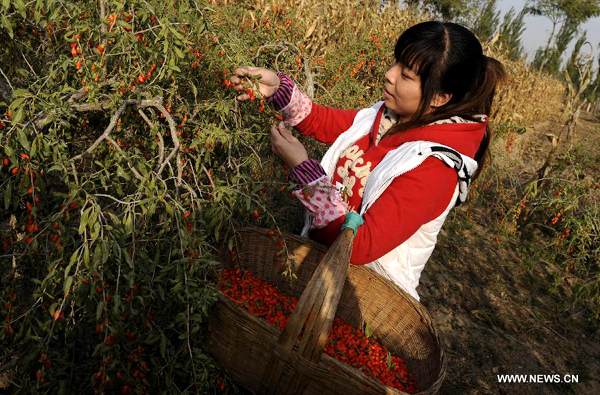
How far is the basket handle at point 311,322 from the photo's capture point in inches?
50.7

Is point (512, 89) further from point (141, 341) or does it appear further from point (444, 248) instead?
point (141, 341)

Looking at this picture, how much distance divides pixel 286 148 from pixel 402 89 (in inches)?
21.0

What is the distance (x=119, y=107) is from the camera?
1515 millimetres

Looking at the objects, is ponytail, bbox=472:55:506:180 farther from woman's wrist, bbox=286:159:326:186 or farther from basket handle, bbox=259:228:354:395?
basket handle, bbox=259:228:354:395

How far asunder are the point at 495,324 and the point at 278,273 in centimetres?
204

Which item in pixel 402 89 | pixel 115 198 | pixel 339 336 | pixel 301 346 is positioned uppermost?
pixel 402 89

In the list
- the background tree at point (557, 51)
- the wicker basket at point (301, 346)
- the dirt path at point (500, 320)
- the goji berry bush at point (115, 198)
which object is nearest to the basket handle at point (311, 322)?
the wicker basket at point (301, 346)

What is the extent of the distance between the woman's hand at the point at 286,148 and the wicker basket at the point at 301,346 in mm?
424

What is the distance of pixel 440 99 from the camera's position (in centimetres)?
187

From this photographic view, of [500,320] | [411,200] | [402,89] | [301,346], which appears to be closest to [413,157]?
[411,200]

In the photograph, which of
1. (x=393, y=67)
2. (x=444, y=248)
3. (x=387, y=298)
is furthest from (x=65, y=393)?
(x=444, y=248)

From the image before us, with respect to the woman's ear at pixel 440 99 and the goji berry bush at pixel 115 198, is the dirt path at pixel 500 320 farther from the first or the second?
the goji berry bush at pixel 115 198

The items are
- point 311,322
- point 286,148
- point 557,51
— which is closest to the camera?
point 311,322

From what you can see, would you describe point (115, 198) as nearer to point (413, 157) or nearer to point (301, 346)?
point (301, 346)
